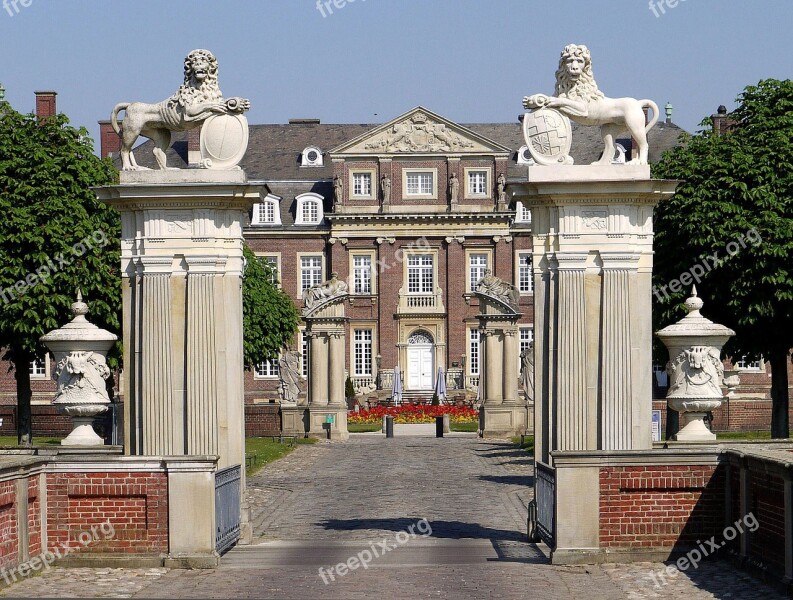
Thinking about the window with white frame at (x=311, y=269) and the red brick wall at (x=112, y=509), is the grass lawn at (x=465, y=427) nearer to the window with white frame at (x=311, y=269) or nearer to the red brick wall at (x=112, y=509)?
the window with white frame at (x=311, y=269)

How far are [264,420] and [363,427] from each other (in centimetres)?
913

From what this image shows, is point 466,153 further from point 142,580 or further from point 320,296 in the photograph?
point 142,580

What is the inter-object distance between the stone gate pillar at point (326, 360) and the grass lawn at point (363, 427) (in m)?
6.89

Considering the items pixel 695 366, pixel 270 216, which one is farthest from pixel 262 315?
pixel 695 366

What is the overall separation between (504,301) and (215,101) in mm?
25474

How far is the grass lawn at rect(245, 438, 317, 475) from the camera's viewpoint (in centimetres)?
3113

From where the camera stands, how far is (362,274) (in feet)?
239

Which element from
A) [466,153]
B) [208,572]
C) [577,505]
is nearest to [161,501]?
[208,572]

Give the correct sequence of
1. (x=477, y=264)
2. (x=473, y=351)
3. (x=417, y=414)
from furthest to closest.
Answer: (x=477, y=264) → (x=473, y=351) → (x=417, y=414)

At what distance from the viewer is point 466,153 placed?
7094 cm

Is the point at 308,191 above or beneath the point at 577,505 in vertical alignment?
above

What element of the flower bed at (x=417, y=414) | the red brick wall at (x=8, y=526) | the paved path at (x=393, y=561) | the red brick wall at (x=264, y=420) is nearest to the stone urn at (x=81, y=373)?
the paved path at (x=393, y=561)

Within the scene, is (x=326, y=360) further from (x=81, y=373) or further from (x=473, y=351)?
(x=473, y=351)

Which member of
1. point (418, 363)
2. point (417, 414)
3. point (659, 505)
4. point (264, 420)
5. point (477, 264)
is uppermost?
point (477, 264)
